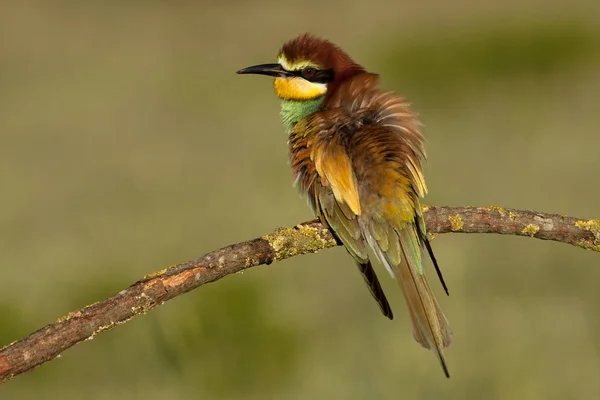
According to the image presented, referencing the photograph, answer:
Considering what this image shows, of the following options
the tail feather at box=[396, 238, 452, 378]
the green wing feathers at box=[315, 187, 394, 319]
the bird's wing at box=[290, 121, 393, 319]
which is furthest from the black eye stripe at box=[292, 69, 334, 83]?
the tail feather at box=[396, 238, 452, 378]

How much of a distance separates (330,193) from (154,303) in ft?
1.77

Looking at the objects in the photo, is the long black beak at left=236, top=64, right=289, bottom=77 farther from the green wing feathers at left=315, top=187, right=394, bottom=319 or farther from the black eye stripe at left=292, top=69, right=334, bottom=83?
the green wing feathers at left=315, top=187, right=394, bottom=319

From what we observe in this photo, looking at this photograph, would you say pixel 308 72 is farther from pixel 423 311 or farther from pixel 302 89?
pixel 423 311

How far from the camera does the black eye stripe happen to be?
6.71ft

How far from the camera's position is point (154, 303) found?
4.33 feet

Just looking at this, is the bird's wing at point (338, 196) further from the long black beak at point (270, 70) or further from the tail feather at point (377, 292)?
the long black beak at point (270, 70)

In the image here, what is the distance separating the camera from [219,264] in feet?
4.55

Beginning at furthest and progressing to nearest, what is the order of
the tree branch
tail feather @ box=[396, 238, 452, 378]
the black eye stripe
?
the black eye stripe, tail feather @ box=[396, 238, 452, 378], the tree branch

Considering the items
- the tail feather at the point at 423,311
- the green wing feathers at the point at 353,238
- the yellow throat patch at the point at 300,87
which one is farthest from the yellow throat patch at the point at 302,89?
the tail feather at the point at 423,311

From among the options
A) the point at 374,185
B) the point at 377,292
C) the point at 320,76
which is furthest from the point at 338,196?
the point at 320,76

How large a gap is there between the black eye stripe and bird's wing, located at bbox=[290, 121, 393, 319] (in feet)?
0.92

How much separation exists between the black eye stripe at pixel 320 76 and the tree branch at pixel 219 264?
0.45 m

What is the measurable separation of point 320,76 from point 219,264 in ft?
2.66

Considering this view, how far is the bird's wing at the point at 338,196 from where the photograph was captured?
166 cm
